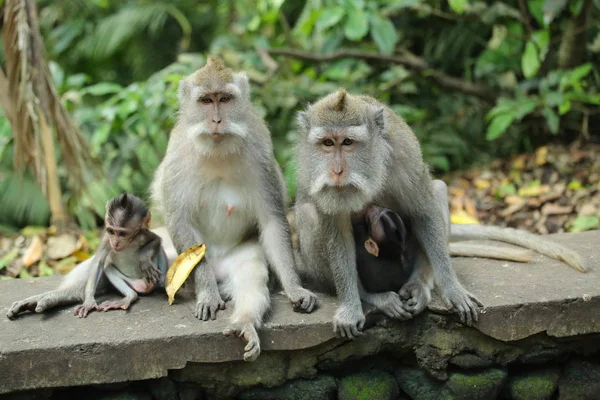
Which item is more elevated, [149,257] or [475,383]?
[149,257]


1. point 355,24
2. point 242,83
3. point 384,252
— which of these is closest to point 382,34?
point 355,24

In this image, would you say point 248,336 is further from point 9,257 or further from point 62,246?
point 9,257

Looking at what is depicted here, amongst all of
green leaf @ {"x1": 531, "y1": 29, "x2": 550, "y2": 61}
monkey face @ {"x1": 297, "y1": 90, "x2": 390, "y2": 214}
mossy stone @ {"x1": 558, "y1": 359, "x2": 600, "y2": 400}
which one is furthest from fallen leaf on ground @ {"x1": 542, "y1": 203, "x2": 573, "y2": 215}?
monkey face @ {"x1": 297, "y1": 90, "x2": 390, "y2": 214}

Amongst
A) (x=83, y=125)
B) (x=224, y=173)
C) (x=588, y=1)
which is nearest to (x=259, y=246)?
(x=224, y=173)

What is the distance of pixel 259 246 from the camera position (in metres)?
4.85

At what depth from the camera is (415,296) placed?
4266mm

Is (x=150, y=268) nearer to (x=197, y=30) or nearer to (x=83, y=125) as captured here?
(x=83, y=125)

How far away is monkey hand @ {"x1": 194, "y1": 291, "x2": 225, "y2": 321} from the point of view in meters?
4.27

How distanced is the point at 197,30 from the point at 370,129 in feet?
28.5

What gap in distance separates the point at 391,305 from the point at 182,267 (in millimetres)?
1308

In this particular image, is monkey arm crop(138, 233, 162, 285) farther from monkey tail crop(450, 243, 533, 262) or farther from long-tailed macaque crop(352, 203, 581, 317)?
monkey tail crop(450, 243, 533, 262)

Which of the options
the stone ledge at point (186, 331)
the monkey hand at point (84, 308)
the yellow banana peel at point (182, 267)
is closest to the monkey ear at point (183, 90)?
the yellow banana peel at point (182, 267)

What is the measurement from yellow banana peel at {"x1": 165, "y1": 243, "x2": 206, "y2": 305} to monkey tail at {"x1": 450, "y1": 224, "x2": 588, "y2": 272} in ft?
6.55

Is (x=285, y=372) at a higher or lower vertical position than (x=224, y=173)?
lower
